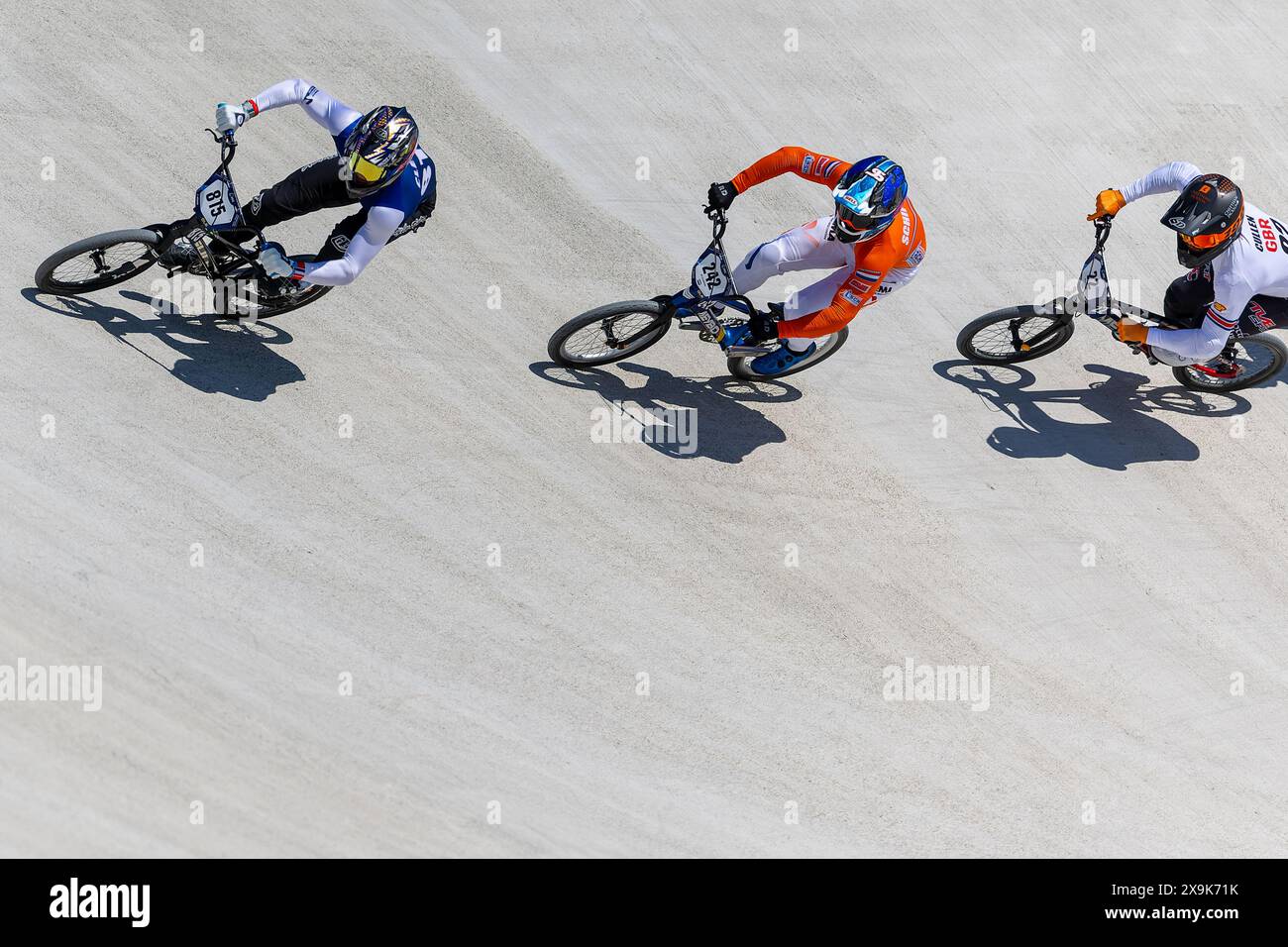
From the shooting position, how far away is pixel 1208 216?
10.0 metres

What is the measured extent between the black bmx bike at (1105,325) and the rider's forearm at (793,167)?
222cm

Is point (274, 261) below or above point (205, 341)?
above

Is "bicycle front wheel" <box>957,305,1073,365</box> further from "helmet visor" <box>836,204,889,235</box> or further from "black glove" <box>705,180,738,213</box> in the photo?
"black glove" <box>705,180,738,213</box>

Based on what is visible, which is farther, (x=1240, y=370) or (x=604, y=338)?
(x=1240, y=370)

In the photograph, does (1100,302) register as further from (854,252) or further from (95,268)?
(95,268)

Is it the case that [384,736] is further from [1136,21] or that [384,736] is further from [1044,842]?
[1136,21]

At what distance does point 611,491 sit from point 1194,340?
16.1ft

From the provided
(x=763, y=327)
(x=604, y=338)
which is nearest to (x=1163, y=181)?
(x=763, y=327)

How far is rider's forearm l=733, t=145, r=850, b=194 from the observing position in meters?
9.83

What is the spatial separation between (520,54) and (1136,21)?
6.97 metres

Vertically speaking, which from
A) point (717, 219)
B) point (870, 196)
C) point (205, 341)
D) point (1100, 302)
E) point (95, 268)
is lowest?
point (205, 341)

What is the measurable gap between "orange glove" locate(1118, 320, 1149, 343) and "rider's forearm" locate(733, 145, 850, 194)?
2.76 meters

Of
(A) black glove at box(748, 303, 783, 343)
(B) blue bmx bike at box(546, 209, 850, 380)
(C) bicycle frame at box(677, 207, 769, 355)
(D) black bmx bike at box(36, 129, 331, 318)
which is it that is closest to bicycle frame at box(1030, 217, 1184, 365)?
(B) blue bmx bike at box(546, 209, 850, 380)

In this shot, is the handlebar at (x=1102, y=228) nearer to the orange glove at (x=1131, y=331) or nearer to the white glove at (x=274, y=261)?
the orange glove at (x=1131, y=331)
